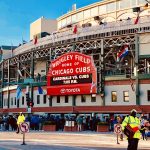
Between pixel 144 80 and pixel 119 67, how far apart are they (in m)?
5.05

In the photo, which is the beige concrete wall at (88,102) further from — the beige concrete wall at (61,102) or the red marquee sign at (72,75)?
the beige concrete wall at (61,102)

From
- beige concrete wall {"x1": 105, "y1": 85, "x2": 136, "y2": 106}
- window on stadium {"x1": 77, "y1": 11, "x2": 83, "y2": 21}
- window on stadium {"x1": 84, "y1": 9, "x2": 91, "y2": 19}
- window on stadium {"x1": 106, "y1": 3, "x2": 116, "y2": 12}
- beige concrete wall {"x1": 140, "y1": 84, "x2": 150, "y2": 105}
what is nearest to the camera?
beige concrete wall {"x1": 140, "y1": 84, "x2": 150, "y2": 105}

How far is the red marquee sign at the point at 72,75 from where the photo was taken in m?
53.0

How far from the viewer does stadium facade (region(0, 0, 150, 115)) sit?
5022 cm

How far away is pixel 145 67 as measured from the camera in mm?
50156

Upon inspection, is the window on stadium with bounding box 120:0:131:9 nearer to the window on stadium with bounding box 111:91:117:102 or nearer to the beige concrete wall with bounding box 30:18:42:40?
the beige concrete wall with bounding box 30:18:42:40

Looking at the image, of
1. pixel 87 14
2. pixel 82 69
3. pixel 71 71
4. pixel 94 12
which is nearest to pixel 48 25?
pixel 87 14

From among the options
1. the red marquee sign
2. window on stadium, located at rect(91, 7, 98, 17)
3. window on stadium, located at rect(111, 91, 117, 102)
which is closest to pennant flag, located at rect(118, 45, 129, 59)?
the red marquee sign

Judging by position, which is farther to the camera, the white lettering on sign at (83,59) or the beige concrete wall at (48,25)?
the beige concrete wall at (48,25)

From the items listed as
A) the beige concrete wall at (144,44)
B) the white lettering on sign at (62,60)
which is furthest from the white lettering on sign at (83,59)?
the beige concrete wall at (144,44)

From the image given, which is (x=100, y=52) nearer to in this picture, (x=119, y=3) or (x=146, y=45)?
(x=146, y=45)

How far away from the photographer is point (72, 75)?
5500 cm

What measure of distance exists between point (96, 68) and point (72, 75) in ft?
12.6

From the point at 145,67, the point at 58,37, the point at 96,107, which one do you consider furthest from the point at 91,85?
the point at 58,37
